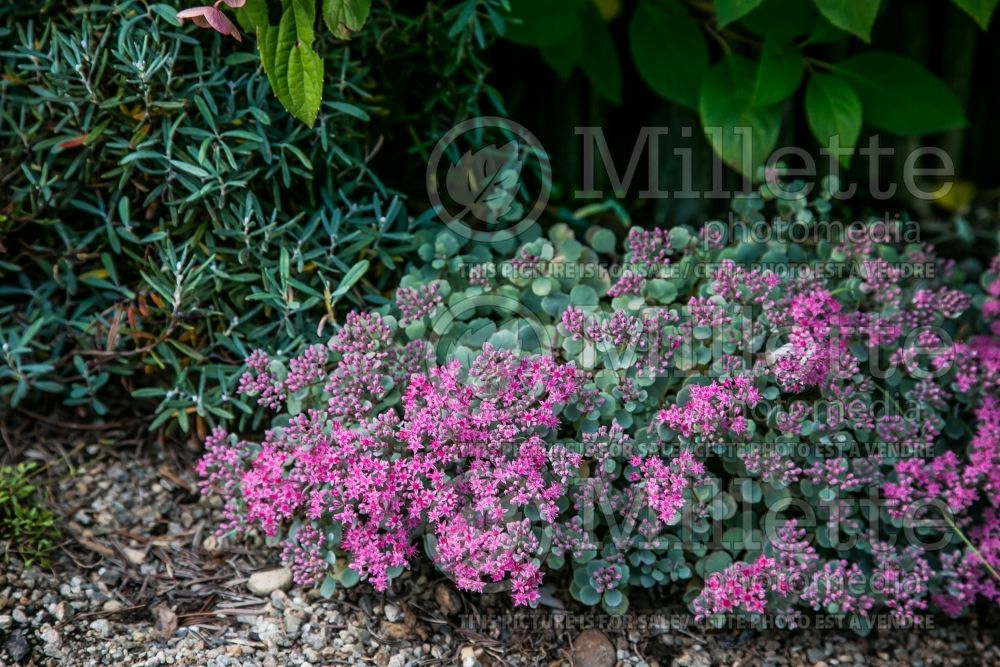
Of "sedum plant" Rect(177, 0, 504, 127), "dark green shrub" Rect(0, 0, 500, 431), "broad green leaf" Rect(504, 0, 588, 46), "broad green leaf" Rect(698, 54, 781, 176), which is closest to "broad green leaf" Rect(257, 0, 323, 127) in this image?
"sedum plant" Rect(177, 0, 504, 127)

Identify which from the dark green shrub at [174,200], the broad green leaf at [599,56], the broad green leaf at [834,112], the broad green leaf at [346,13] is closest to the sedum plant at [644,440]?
the dark green shrub at [174,200]

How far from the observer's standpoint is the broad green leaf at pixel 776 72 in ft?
7.20

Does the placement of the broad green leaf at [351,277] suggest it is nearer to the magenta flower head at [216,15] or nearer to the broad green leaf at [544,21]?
the magenta flower head at [216,15]

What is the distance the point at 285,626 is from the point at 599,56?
169 cm

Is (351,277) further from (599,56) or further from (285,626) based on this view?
(599,56)

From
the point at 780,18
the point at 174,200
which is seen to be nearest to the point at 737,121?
the point at 780,18

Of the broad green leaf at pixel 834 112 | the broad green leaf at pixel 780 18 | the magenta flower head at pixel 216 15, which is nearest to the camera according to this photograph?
the magenta flower head at pixel 216 15

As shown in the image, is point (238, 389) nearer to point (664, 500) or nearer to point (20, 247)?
point (20, 247)

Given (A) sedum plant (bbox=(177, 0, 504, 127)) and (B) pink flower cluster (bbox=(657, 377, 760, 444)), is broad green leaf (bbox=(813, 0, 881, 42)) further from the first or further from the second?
(A) sedum plant (bbox=(177, 0, 504, 127))

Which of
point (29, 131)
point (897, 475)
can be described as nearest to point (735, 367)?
point (897, 475)

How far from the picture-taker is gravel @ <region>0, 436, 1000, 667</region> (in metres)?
1.79

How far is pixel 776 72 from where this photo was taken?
222cm

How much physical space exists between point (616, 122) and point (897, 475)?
4.87ft

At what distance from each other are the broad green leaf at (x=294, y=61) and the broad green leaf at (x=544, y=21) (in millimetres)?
699
